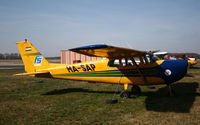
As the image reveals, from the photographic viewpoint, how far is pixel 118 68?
8.02 m

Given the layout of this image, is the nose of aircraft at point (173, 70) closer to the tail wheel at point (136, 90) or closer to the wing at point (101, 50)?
the wing at point (101, 50)

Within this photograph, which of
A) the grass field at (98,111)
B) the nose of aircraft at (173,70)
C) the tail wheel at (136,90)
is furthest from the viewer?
the tail wheel at (136,90)

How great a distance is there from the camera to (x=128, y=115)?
5.36 metres

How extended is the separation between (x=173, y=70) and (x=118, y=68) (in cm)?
239

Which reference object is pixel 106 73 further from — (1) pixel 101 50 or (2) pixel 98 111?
(2) pixel 98 111

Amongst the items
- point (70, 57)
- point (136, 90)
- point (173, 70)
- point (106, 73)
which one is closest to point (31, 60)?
point (106, 73)

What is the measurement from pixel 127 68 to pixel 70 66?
125 inches

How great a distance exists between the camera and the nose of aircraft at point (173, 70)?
7.09 meters

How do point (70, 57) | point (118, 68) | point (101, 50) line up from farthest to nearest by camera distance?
point (70, 57) < point (118, 68) < point (101, 50)

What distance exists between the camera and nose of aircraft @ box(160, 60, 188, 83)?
23.3 ft

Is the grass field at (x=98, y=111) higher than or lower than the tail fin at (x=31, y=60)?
lower

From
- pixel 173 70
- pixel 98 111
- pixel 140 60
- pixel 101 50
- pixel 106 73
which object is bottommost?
pixel 98 111

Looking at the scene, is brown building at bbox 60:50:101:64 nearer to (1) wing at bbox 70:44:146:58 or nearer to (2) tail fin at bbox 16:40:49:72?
(2) tail fin at bbox 16:40:49:72

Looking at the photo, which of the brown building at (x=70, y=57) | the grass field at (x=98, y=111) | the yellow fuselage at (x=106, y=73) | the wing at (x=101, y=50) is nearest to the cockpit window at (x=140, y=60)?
the yellow fuselage at (x=106, y=73)
